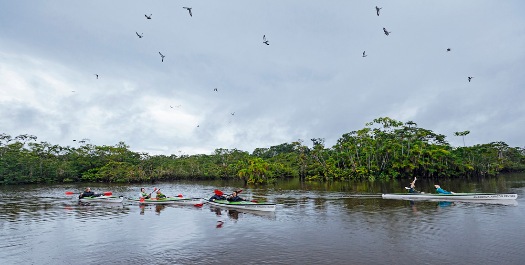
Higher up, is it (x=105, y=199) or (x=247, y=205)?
(x=247, y=205)

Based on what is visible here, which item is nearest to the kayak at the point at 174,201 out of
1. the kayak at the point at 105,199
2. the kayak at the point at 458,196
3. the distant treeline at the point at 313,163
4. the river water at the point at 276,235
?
the river water at the point at 276,235

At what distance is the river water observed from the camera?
531 inches

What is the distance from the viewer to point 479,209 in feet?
77.5

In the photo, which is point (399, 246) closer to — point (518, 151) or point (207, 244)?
point (207, 244)

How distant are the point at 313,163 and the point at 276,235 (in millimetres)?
53760

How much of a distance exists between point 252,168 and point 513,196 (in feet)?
126

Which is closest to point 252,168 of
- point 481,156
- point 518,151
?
point 481,156

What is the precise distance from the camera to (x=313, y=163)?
70.1 metres

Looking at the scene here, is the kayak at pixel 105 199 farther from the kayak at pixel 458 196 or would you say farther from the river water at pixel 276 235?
the kayak at pixel 458 196

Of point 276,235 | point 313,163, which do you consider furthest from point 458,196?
point 313,163

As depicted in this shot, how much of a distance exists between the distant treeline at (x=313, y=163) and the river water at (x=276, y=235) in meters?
34.7

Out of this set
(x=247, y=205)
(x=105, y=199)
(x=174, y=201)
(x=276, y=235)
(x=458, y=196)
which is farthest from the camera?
(x=105, y=199)

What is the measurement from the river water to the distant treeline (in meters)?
34.7

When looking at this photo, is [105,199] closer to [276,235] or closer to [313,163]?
[276,235]
